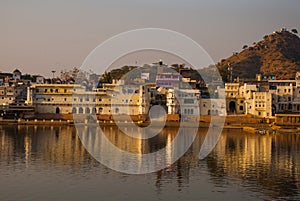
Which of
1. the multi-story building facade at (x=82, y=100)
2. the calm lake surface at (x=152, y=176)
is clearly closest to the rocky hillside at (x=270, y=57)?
the multi-story building facade at (x=82, y=100)

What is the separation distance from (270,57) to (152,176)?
10688cm

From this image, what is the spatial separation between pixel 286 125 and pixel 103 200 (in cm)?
3672

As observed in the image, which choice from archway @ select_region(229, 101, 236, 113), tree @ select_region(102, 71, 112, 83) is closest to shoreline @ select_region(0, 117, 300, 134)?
archway @ select_region(229, 101, 236, 113)

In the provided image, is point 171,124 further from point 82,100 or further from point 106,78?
point 106,78

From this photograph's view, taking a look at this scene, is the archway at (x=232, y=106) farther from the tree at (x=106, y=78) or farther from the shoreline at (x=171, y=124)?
the tree at (x=106, y=78)

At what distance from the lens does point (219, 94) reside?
6169 centimetres

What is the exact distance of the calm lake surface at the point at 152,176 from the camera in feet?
60.8

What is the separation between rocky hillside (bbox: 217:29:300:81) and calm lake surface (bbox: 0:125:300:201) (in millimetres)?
78714

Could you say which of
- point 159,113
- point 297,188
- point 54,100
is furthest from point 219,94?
point 297,188

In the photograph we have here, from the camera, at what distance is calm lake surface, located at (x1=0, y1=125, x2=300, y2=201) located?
18.5 metres

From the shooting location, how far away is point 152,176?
22.1 metres

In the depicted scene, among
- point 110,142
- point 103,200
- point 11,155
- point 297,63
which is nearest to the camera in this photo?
point 103,200

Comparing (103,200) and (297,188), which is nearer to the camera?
(103,200)

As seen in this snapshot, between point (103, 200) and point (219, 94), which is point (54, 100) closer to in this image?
point (219, 94)
